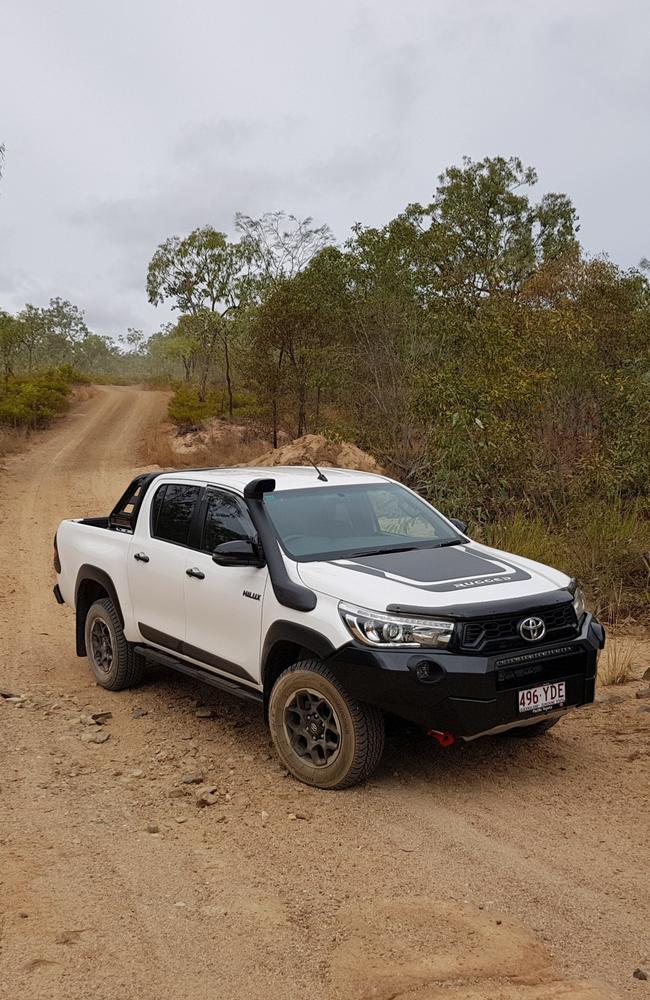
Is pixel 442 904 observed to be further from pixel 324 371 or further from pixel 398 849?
pixel 324 371

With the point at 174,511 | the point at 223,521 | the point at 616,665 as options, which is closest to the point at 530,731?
the point at 616,665

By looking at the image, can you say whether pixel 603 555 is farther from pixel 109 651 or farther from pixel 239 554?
pixel 239 554

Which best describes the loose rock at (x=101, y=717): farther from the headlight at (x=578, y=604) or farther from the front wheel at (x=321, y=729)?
the headlight at (x=578, y=604)

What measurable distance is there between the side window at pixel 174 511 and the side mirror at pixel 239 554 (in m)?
0.81

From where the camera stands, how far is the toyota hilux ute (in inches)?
184

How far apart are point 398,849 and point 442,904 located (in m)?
0.54

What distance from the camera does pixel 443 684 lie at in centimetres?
457

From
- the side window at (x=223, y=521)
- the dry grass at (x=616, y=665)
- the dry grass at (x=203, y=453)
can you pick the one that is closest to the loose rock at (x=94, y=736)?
the side window at (x=223, y=521)

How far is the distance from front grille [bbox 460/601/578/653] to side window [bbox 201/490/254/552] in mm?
1680

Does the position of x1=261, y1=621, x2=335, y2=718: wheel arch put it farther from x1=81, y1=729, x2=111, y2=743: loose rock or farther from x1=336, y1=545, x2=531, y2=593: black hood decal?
x1=81, y1=729, x2=111, y2=743: loose rock

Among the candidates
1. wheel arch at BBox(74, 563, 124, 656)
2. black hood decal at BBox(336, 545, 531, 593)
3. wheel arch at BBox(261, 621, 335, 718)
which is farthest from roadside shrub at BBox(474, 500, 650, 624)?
wheel arch at BBox(261, 621, 335, 718)

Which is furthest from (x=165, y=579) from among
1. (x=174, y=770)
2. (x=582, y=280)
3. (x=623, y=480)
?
(x=582, y=280)

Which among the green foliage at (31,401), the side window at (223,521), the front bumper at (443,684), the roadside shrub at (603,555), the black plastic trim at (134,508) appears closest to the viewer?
the front bumper at (443,684)

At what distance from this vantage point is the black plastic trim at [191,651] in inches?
221
